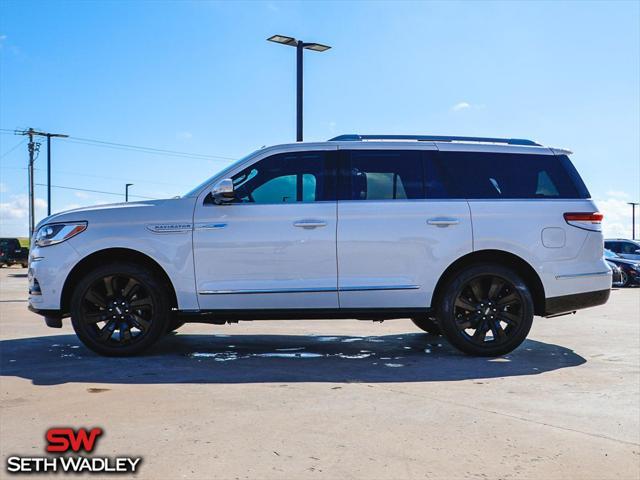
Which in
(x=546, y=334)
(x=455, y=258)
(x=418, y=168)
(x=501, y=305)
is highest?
(x=418, y=168)

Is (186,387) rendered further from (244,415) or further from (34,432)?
(34,432)

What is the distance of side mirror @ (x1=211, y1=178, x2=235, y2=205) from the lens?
5801 mm

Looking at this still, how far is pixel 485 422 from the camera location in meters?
3.79

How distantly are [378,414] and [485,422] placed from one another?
643 millimetres

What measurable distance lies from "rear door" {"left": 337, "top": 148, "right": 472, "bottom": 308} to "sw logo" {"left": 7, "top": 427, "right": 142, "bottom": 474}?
9.96ft

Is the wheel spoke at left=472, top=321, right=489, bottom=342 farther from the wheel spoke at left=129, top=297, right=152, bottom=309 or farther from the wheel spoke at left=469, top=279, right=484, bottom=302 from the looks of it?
the wheel spoke at left=129, top=297, right=152, bottom=309

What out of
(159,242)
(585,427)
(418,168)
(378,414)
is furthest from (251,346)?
(585,427)

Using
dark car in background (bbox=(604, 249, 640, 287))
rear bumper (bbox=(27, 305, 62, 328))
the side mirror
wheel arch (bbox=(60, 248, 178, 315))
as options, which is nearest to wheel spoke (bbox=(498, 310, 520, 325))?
the side mirror

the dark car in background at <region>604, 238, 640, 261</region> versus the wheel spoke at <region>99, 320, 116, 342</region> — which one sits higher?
the dark car in background at <region>604, 238, 640, 261</region>

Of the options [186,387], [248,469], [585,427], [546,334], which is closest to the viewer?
[248,469]

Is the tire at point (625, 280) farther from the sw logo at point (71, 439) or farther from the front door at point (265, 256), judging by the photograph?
the sw logo at point (71, 439)

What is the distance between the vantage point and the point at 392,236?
5.94 m

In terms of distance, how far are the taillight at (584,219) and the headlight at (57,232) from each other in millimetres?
4679

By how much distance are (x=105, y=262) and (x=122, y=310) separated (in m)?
0.50
